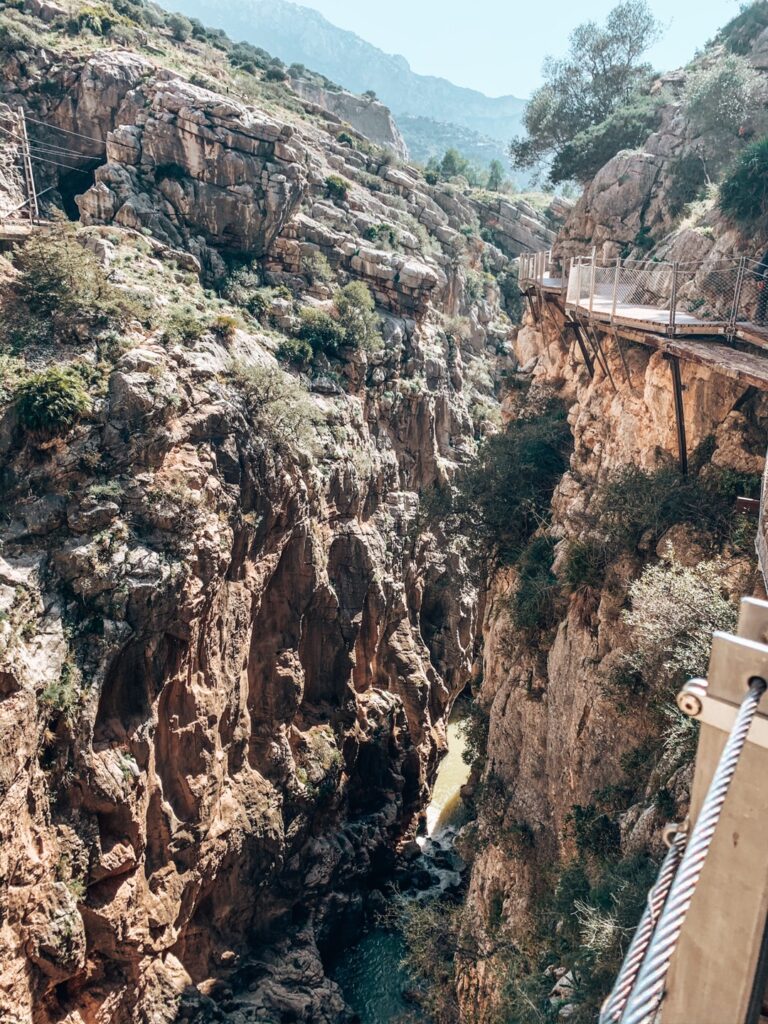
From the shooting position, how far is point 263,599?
22.4 m

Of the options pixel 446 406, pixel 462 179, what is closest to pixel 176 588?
pixel 446 406

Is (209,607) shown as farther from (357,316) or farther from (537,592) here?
(357,316)

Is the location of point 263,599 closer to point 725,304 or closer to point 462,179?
point 725,304

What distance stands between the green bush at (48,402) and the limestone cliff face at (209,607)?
376 mm

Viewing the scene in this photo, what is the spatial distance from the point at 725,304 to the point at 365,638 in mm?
18091

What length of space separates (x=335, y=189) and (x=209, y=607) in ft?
92.6

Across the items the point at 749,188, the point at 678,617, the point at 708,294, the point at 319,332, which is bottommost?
the point at 319,332

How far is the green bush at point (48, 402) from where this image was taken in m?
16.8

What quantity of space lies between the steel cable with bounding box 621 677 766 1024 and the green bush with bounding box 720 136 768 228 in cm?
1422

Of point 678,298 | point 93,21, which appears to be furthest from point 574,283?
point 93,21

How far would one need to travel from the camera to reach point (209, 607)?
1881cm

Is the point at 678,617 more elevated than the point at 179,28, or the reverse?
the point at 179,28

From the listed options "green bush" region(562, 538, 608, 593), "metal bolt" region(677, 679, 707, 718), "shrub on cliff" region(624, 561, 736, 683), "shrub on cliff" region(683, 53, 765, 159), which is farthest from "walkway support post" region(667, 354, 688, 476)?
"shrub on cliff" region(683, 53, 765, 159)

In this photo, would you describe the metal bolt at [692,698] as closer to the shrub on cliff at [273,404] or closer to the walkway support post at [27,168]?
the shrub on cliff at [273,404]
